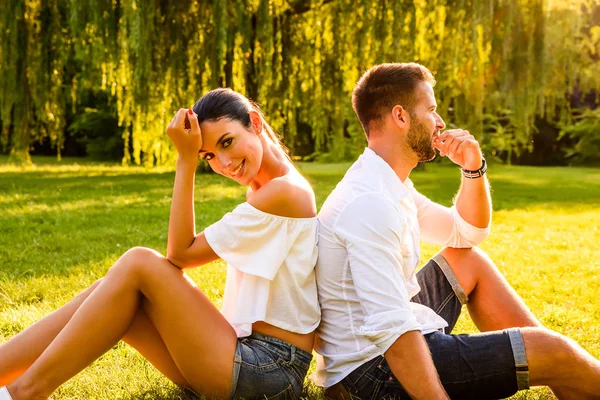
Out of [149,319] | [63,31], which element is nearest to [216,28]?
[63,31]

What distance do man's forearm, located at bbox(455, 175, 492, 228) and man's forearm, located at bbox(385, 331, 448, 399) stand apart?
779 millimetres

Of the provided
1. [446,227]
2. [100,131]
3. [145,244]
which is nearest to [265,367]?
[446,227]

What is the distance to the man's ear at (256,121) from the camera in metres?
2.49

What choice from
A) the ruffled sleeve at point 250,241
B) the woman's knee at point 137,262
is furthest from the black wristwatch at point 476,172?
the woman's knee at point 137,262

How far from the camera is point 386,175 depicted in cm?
228

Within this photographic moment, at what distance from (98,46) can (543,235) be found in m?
5.62

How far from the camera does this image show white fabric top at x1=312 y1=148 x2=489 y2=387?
2.04 meters

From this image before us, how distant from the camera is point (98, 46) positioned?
875 cm

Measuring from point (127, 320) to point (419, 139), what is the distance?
44.0 inches

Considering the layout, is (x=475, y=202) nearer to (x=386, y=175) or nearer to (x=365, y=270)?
(x=386, y=175)

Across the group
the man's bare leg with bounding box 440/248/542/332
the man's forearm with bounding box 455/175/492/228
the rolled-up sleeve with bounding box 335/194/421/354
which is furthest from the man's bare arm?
the rolled-up sleeve with bounding box 335/194/421/354

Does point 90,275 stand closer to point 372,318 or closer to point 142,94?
point 372,318

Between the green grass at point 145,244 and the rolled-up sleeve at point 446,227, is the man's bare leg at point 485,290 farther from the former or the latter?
the green grass at point 145,244

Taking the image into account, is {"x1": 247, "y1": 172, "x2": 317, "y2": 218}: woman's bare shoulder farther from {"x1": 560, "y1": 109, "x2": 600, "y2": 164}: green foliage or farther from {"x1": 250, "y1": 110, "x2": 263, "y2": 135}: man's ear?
{"x1": 560, "y1": 109, "x2": 600, "y2": 164}: green foliage
